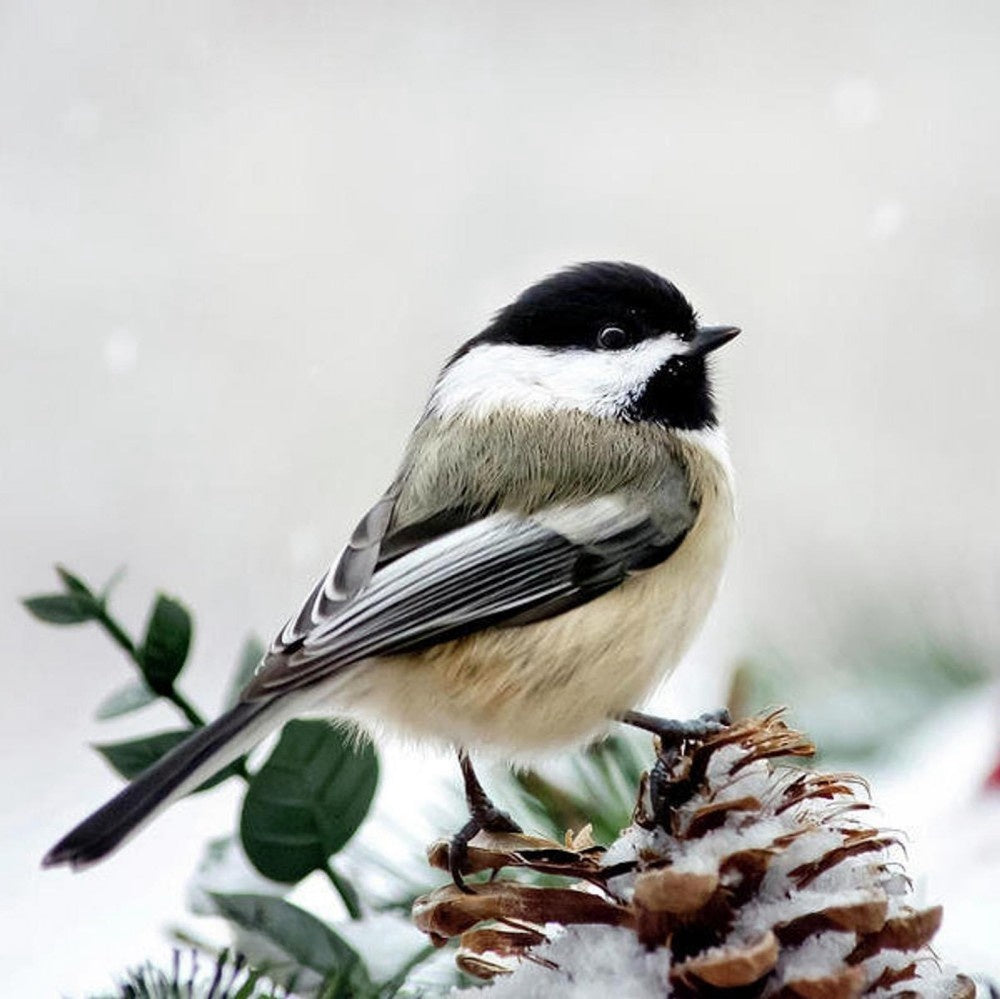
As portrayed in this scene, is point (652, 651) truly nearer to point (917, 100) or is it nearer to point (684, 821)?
point (684, 821)

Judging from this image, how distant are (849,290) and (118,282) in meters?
0.91

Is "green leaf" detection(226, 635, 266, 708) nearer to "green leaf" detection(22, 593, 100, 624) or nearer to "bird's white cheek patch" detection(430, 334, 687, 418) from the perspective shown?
"green leaf" detection(22, 593, 100, 624)

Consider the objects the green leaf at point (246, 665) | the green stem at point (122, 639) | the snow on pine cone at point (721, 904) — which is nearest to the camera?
the snow on pine cone at point (721, 904)

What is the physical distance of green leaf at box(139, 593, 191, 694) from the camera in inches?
23.1

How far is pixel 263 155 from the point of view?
6.93 feet

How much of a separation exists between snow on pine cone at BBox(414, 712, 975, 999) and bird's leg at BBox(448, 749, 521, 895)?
0.03m

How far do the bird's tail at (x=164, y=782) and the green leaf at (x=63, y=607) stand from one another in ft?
0.19

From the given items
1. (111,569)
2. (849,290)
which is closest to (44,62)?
(111,569)

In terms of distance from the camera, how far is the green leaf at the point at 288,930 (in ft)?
1.82

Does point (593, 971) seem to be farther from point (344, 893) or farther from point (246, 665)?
point (246, 665)

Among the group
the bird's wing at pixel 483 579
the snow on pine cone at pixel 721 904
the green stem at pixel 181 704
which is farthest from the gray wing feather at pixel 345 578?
the snow on pine cone at pixel 721 904

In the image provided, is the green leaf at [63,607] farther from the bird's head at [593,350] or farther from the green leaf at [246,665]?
the bird's head at [593,350]

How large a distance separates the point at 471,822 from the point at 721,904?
6.3 inches

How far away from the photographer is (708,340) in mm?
935
